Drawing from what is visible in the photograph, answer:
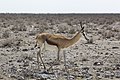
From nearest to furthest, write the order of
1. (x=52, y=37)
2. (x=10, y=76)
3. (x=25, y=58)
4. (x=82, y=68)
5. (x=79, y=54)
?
(x=10, y=76) < (x=52, y=37) < (x=82, y=68) < (x=25, y=58) < (x=79, y=54)

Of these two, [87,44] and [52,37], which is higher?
[52,37]

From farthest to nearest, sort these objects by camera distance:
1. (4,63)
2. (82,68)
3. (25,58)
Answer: (25,58), (4,63), (82,68)

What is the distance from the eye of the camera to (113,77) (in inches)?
466

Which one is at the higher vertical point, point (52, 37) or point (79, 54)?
point (52, 37)

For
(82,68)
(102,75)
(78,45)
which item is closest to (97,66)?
(82,68)

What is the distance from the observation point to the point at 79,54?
18.0m

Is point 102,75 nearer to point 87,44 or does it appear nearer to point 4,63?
point 4,63

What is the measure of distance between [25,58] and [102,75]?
493 cm

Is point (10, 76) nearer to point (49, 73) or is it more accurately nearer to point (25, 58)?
point (49, 73)

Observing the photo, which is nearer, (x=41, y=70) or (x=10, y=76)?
(x=10, y=76)

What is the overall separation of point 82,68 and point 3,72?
299cm

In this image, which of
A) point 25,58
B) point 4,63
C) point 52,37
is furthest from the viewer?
point 25,58

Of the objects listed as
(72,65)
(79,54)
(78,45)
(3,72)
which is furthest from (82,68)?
(78,45)

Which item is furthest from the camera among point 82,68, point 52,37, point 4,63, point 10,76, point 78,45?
point 78,45
